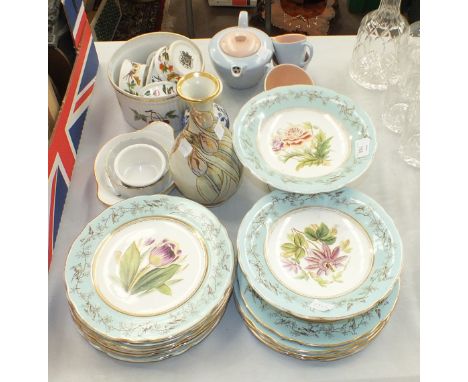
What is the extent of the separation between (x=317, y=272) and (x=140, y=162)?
0.45 meters

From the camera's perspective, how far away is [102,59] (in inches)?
52.9

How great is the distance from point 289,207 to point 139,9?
2079 mm

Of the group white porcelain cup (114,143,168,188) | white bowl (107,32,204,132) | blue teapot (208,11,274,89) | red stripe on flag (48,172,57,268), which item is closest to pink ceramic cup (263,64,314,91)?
blue teapot (208,11,274,89)

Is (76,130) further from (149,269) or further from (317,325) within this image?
(317,325)

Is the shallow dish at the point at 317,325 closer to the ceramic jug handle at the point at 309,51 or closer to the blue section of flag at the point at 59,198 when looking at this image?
the blue section of flag at the point at 59,198

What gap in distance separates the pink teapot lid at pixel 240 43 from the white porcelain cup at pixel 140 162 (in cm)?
30

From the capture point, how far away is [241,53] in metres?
1.13

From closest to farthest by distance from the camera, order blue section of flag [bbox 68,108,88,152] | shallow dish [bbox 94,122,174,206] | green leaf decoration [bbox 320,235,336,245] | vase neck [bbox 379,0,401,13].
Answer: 1. green leaf decoration [bbox 320,235,336,245]
2. shallow dish [bbox 94,122,174,206]
3. blue section of flag [bbox 68,108,88,152]
4. vase neck [bbox 379,0,401,13]

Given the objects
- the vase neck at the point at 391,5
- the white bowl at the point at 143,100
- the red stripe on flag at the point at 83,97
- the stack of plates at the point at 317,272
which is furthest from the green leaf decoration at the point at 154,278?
the vase neck at the point at 391,5

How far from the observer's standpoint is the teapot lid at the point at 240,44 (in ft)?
3.72

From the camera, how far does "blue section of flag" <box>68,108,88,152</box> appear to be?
1104 millimetres

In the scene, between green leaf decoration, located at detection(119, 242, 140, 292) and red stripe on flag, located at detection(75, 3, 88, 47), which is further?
red stripe on flag, located at detection(75, 3, 88, 47)

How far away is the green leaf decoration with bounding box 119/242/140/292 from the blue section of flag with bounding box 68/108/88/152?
0.34 m

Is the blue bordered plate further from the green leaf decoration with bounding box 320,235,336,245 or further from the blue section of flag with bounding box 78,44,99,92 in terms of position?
the blue section of flag with bounding box 78,44,99,92
